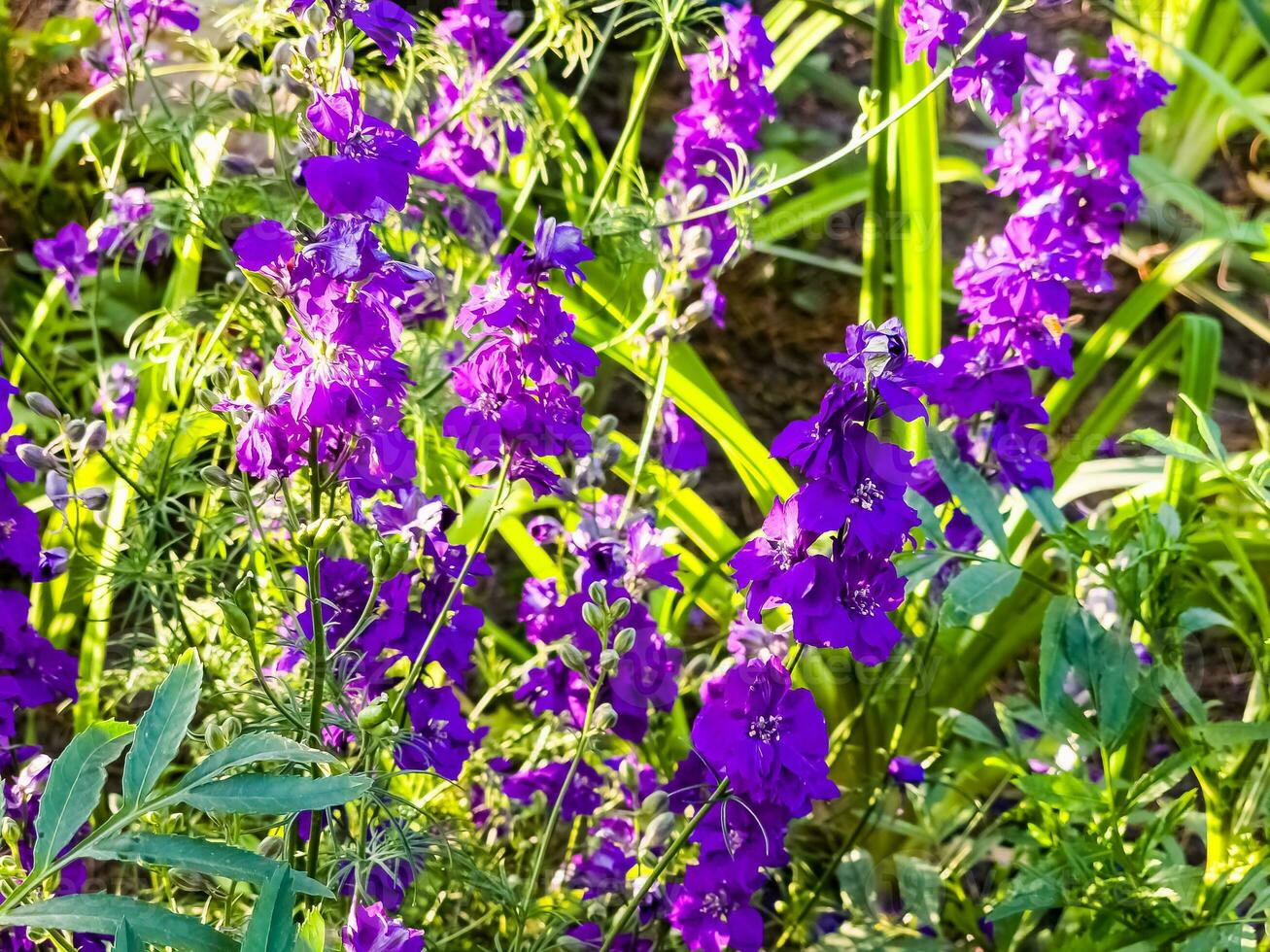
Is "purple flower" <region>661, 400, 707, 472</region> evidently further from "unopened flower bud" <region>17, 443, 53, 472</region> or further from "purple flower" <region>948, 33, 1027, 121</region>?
"unopened flower bud" <region>17, 443, 53, 472</region>

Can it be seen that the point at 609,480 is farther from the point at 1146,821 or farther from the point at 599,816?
the point at 1146,821

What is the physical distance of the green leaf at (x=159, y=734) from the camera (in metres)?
0.58

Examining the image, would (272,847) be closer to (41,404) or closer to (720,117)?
(41,404)

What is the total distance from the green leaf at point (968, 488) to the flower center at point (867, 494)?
0.34 m

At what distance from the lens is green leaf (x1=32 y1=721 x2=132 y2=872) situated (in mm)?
574

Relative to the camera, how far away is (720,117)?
1239 millimetres

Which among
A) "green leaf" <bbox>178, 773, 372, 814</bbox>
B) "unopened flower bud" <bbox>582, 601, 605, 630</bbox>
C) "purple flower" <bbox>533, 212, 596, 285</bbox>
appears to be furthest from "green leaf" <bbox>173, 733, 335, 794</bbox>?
"purple flower" <bbox>533, 212, 596, 285</bbox>

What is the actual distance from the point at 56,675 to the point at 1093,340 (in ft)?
4.20

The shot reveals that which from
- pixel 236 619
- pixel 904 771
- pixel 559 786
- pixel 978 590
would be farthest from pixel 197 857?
pixel 904 771

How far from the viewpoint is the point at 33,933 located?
2.52ft

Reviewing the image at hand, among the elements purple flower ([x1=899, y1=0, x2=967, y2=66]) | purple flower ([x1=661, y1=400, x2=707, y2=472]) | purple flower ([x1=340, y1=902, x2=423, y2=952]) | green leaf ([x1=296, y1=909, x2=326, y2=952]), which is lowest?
purple flower ([x1=340, y1=902, x2=423, y2=952])

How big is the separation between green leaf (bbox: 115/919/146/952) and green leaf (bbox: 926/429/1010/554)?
720 mm

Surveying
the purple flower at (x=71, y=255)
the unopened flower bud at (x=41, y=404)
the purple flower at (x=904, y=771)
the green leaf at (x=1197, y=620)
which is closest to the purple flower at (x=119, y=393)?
the purple flower at (x=71, y=255)

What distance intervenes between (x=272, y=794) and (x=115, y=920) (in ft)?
0.32
